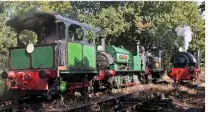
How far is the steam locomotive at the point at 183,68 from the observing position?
20.2m

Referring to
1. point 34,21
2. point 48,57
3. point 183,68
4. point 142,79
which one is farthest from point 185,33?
point 48,57

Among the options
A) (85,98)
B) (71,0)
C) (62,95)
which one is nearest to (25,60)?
(62,95)

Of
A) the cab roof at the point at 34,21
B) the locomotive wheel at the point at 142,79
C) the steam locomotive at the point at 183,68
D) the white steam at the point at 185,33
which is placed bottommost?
the locomotive wheel at the point at 142,79

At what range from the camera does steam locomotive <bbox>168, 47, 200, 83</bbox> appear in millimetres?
20203

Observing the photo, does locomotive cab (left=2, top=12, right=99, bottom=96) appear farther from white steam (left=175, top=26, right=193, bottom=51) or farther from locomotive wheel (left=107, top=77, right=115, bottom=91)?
white steam (left=175, top=26, right=193, bottom=51)

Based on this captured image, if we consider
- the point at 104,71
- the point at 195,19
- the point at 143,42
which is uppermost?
the point at 195,19

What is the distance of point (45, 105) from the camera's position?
10352 mm

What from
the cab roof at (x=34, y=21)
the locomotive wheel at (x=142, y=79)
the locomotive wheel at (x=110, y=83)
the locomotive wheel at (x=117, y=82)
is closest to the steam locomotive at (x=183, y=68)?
the locomotive wheel at (x=142, y=79)

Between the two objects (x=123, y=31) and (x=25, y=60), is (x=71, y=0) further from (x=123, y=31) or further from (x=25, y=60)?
(x=25, y=60)

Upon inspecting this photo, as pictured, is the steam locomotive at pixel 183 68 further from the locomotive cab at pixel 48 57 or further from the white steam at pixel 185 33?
the locomotive cab at pixel 48 57

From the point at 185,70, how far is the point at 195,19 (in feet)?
38.9

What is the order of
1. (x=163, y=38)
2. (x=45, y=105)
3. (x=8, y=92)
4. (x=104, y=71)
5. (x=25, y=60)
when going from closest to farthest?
(x=45, y=105)
(x=25, y=60)
(x=8, y=92)
(x=104, y=71)
(x=163, y=38)

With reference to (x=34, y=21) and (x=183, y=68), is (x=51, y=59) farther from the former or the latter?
(x=183, y=68)

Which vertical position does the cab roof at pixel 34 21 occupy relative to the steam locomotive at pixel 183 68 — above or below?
above
